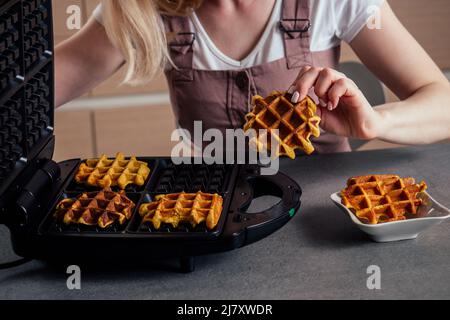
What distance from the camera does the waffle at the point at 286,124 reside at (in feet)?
4.00

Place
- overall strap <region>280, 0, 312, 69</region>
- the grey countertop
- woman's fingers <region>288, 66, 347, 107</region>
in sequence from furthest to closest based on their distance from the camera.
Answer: overall strap <region>280, 0, 312, 69</region>
woman's fingers <region>288, 66, 347, 107</region>
the grey countertop

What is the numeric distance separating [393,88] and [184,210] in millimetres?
830

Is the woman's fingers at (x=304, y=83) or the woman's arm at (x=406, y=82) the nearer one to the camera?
the woman's fingers at (x=304, y=83)

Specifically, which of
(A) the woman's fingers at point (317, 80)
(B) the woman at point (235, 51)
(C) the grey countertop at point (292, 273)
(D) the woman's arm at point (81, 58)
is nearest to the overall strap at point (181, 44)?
(B) the woman at point (235, 51)

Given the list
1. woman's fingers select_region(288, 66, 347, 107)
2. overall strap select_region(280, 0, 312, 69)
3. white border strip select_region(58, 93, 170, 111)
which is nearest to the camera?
woman's fingers select_region(288, 66, 347, 107)

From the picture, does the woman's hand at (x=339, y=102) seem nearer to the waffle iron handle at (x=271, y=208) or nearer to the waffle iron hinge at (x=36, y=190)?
the waffle iron handle at (x=271, y=208)

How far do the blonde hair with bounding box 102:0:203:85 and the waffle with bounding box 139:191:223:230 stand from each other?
526 mm

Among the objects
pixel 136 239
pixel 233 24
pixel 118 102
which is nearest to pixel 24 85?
pixel 136 239

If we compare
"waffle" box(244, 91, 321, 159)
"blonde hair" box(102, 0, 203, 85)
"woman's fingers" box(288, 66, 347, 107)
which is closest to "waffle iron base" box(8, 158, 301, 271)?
"waffle" box(244, 91, 321, 159)

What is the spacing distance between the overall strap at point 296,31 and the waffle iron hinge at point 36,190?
710 millimetres

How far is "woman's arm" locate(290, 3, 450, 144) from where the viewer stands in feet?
4.31

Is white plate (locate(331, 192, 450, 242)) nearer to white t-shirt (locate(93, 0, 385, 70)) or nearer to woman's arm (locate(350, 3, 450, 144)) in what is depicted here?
woman's arm (locate(350, 3, 450, 144))

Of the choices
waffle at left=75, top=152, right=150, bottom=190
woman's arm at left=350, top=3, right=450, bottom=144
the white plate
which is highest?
woman's arm at left=350, top=3, right=450, bottom=144
